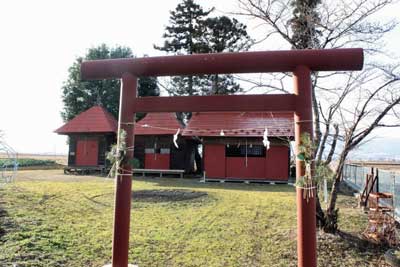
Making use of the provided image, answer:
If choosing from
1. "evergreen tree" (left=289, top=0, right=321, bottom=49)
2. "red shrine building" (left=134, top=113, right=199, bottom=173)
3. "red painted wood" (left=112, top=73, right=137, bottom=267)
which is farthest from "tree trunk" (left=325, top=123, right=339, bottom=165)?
"red shrine building" (left=134, top=113, right=199, bottom=173)

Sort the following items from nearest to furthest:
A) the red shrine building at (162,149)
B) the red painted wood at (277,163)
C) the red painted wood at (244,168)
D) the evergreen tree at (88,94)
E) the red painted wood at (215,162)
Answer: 1. the red painted wood at (277,163)
2. the red painted wood at (244,168)
3. the red painted wood at (215,162)
4. the red shrine building at (162,149)
5. the evergreen tree at (88,94)

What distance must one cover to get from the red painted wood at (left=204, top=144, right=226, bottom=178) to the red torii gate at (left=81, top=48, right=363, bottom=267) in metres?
13.7

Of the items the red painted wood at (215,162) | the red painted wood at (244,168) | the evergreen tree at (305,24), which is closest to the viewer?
the evergreen tree at (305,24)

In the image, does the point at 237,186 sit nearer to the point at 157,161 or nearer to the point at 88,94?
the point at 157,161

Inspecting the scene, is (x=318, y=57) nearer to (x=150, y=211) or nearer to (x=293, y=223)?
(x=293, y=223)

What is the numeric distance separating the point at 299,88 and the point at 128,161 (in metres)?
2.02

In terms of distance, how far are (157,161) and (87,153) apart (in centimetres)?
487

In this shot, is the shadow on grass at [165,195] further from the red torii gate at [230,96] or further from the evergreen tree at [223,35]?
the evergreen tree at [223,35]

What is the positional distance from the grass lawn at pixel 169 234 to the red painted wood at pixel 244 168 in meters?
6.89

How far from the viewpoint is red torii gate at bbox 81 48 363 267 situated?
11.2ft

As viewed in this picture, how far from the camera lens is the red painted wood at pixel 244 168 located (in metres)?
17.0

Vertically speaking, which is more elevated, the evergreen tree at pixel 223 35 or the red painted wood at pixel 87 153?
the evergreen tree at pixel 223 35

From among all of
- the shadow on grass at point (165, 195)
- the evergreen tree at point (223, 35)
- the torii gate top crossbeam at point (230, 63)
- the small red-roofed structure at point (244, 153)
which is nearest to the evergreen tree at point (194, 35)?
the evergreen tree at point (223, 35)

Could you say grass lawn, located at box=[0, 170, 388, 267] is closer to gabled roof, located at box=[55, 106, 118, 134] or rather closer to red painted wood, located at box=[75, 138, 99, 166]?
gabled roof, located at box=[55, 106, 118, 134]
